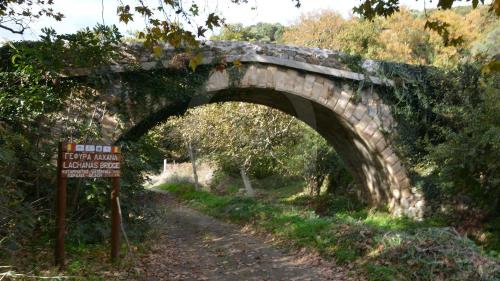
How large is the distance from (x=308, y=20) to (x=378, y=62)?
61.5 ft

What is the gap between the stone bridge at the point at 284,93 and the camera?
29.2 ft

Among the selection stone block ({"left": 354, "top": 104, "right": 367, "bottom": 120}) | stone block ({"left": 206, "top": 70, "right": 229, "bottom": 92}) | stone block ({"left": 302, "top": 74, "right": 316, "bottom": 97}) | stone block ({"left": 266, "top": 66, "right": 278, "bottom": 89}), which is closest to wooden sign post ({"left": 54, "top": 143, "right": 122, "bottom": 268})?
stone block ({"left": 206, "top": 70, "right": 229, "bottom": 92})

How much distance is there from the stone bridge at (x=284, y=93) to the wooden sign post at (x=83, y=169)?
7.60ft

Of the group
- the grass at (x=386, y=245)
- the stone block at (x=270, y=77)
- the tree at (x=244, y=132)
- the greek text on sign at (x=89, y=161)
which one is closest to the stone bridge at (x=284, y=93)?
the stone block at (x=270, y=77)

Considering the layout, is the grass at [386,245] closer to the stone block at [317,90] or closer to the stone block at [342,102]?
the stone block at [342,102]

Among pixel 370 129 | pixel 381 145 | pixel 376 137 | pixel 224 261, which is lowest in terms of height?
pixel 224 261

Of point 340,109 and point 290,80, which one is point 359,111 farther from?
point 290,80

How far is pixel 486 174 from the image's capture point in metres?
8.29

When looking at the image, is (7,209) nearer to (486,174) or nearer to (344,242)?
(344,242)

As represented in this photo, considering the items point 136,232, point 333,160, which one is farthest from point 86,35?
point 333,160

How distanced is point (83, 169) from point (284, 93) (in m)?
5.55

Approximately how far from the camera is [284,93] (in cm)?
1045

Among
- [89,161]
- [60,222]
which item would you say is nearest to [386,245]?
[89,161]

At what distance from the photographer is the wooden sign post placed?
5723 mm
